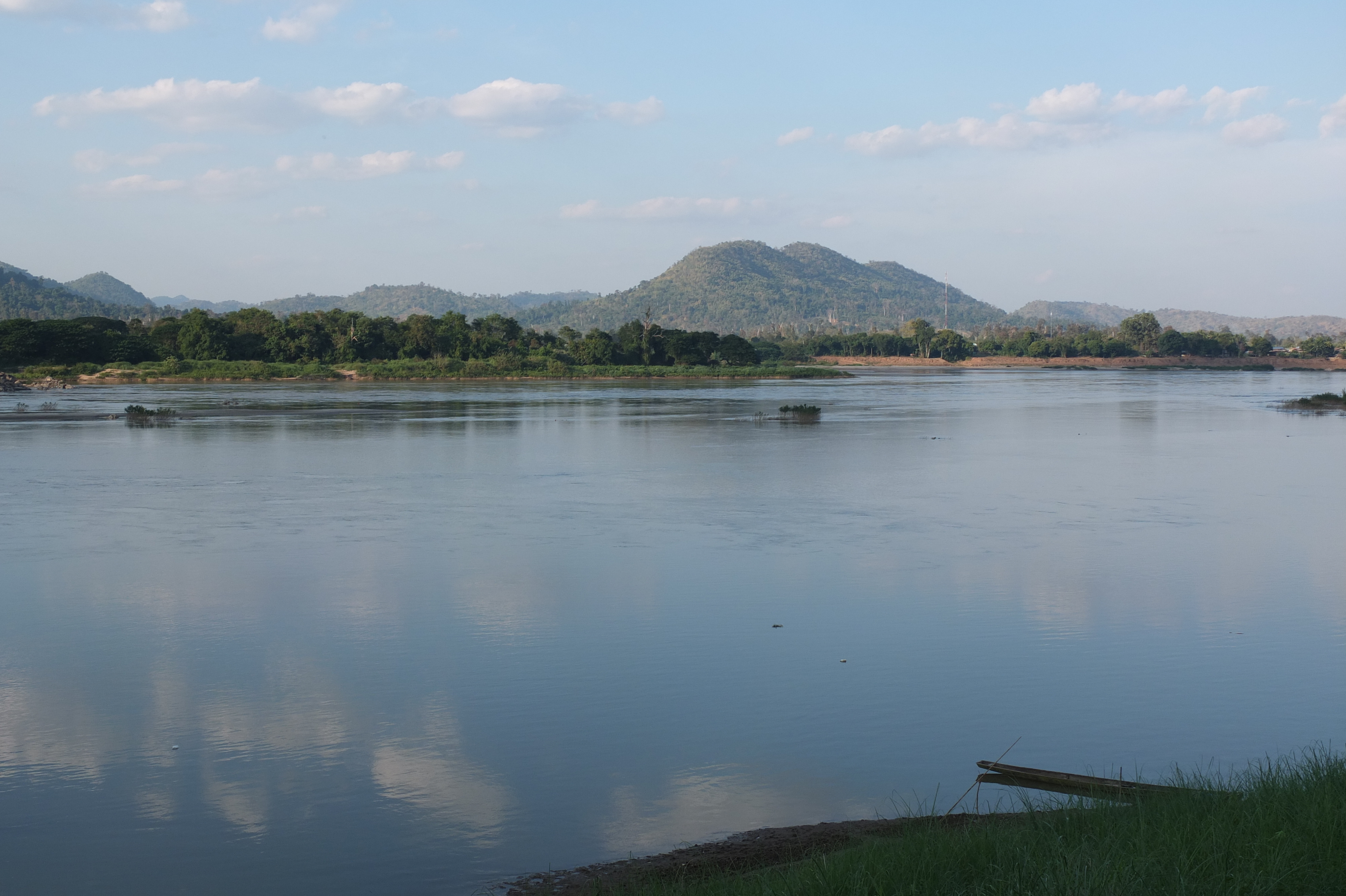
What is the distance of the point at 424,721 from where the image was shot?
288 inches

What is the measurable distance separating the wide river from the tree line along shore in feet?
223

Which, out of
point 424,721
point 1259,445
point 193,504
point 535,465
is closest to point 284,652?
point 424,721

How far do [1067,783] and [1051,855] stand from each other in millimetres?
1322

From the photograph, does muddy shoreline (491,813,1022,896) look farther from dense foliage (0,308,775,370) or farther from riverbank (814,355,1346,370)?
riverbank (814,355,1346,370)

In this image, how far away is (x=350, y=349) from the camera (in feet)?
315

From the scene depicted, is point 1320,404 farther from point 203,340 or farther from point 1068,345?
point 1068,345

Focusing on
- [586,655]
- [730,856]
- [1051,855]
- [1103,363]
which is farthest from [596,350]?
[1051,855]

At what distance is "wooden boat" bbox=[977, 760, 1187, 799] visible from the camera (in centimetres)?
575

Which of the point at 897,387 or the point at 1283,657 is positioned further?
the point at 897,387

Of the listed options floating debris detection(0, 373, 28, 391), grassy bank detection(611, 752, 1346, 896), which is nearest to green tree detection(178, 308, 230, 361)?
floating debris detection(0, 373, 28, 391)

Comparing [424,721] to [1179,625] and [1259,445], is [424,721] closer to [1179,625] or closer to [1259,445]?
[1179,625]

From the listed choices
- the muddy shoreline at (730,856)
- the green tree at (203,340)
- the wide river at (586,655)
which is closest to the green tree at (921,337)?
the green tree at (203,340)

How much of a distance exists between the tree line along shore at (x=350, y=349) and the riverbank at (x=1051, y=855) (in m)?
80.1

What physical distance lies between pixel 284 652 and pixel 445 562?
12.7 ft
